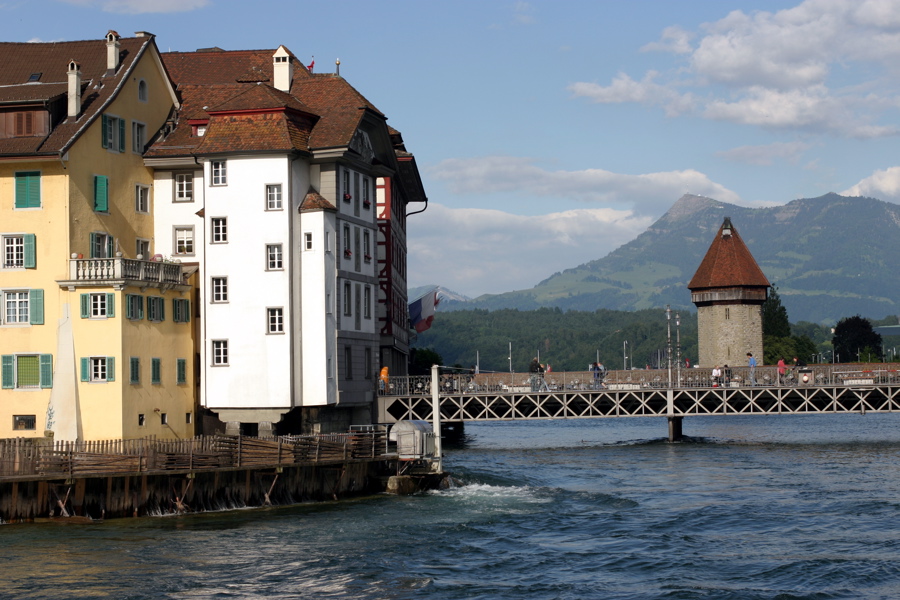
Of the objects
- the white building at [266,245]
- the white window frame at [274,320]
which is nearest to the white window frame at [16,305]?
the white building at [266,245]

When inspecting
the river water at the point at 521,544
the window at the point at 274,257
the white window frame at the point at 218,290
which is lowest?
the river water at the point at 521,544

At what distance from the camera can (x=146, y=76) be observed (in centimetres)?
5431

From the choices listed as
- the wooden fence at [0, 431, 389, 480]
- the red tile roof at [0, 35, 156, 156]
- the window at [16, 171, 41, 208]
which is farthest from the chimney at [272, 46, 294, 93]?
the wooden fence at [0, 431, 389, 480]

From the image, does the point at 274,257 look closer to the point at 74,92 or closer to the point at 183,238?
the point at 183,238

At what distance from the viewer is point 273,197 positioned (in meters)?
52.3

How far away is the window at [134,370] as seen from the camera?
47781 millimetres

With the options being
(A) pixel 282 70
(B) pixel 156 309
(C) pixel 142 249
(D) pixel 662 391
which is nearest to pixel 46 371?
(B) pixel 156 309

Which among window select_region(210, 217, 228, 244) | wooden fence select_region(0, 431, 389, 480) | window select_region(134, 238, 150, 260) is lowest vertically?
wooden fence select_region(0, 431, 389, 480)

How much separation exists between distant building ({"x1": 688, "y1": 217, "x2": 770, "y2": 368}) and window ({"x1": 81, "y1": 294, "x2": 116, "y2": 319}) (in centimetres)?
7505

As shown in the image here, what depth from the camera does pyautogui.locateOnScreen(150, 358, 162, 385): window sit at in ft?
162

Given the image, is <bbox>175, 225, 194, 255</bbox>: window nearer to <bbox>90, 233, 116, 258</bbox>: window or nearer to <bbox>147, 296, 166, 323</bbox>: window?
<bbox>90, 233, 116, 258</bbox>: window

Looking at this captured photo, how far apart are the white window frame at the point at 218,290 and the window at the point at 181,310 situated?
109 centimetres

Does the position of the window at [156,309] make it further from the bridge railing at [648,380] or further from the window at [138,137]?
the bridge railing at [648,380]

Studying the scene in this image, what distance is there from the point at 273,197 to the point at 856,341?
14219 cm
